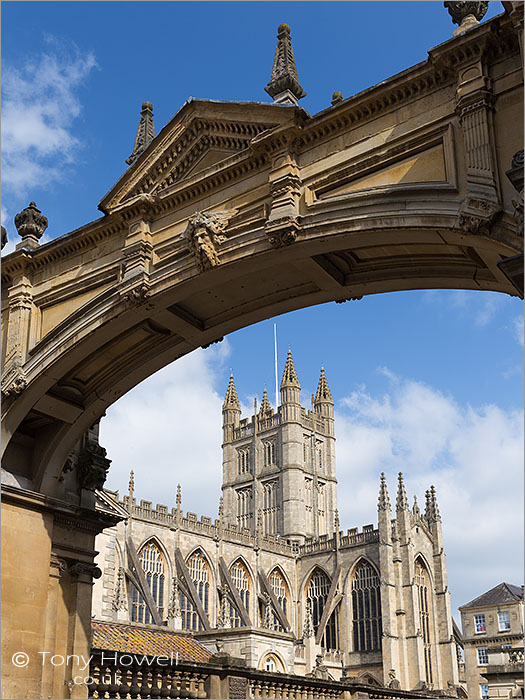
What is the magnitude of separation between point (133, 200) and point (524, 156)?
5331 mm

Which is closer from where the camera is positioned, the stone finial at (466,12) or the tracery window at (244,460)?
the stone finial at (466,12)

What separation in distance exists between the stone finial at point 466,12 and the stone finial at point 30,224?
669cm

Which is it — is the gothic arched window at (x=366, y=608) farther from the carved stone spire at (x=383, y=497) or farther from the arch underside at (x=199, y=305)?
the arch underside at (x=199, y=305)

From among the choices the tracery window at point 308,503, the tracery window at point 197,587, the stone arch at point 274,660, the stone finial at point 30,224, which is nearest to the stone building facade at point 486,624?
the stone arch at point 274,660

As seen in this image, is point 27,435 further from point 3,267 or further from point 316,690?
point 316,690

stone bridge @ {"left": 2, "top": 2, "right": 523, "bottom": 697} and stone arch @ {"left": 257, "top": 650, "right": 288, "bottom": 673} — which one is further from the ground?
stone bridge @ {"left": 2, "top": 2, "right": 523, "bottom": 697}

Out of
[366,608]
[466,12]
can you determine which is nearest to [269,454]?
[366,608]

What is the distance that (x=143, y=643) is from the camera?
697 inches

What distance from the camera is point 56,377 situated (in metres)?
11.1

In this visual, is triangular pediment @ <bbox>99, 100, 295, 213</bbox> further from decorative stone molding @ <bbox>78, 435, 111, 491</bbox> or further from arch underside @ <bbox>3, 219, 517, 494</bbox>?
decorative stone molding @ <bbox>78, 435, 111, 491</bbox>

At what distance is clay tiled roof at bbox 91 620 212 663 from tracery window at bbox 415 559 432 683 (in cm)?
4351

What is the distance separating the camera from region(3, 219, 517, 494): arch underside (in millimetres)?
8750

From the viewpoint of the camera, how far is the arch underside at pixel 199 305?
28.7 ft

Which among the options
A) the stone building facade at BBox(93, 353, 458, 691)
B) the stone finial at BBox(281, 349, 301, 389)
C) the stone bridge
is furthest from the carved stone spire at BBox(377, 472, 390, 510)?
the stone bridge
